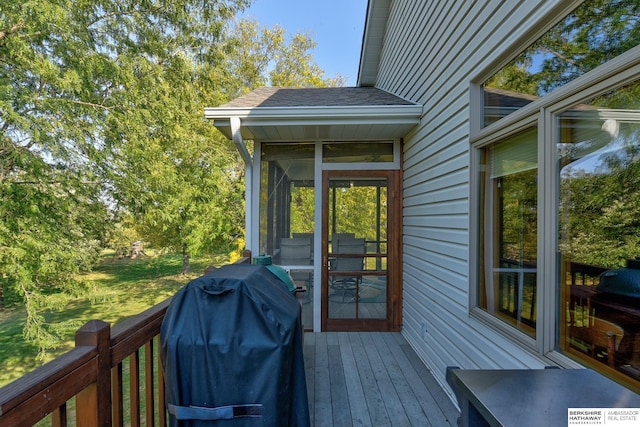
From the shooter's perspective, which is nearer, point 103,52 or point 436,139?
point 436,139

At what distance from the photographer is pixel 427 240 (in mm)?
3303

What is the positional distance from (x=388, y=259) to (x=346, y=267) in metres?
0.55

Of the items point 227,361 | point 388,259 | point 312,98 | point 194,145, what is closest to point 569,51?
point 227,361

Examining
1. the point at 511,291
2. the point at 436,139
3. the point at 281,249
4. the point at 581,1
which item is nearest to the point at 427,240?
the point at 436,139

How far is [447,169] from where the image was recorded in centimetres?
281

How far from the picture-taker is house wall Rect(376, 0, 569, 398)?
2004 mm

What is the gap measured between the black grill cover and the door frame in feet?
9.49

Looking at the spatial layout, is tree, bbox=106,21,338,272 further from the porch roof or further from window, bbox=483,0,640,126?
window, bbox=483,0,640,126

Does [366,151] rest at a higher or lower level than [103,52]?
lower

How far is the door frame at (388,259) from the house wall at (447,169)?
0.17 metres

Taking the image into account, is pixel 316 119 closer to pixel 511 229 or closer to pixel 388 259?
pixel 388 259

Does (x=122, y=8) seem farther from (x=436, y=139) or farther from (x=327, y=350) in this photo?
(x=327, y=350)

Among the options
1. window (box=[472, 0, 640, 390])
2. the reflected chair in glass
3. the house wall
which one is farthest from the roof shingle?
window (box=[472, 0, 640, 390])

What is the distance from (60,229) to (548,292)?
7.31m
